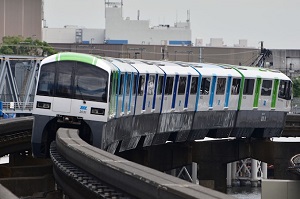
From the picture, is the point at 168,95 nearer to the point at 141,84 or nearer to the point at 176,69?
the point at 176,69

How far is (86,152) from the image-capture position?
71.5 feet

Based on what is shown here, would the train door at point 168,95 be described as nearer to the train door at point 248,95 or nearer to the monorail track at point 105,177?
the train door at point 248,95

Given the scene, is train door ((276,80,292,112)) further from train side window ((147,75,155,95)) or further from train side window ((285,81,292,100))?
train side window ((147,75,155,95))

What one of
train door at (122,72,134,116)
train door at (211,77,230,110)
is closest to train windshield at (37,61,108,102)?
train door at (122,72,134,116)

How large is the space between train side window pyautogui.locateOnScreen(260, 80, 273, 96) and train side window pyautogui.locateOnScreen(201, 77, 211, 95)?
14.9 feet

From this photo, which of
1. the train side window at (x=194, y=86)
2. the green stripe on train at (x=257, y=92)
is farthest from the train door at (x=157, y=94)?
the green stripe on train at (x=257, y=92)

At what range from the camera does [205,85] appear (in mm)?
41750

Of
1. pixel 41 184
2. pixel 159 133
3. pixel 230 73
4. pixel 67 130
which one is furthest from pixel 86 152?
pixel 230 73

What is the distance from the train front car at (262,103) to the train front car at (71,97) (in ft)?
50.7

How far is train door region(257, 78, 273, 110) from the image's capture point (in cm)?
4609

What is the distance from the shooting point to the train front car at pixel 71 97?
29.2 m

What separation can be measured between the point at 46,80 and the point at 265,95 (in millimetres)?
17678

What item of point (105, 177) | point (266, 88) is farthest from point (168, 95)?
point (105, 177)

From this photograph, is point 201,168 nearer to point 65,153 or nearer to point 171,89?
point 171,89
